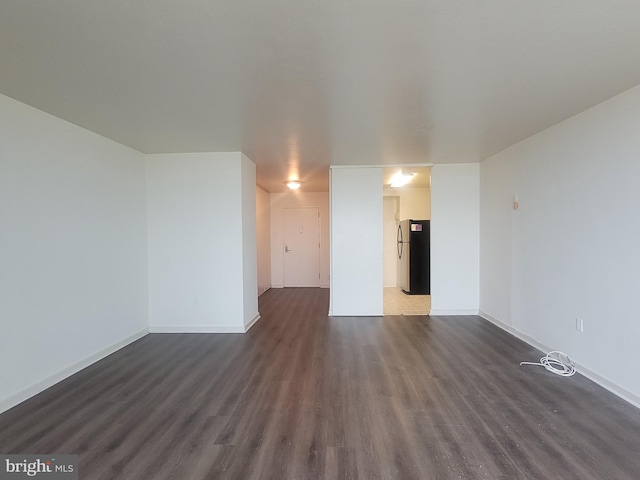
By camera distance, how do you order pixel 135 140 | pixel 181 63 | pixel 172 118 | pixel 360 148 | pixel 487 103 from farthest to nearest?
1. pixel 360 148
2. pixel 135 140
3. pixel 172 118
4. pixel 487 103
5. pixel 181 63

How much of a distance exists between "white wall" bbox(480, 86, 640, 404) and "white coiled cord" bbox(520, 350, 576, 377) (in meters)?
0.07

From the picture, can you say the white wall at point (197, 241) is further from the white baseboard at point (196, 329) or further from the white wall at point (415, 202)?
the white wall at point (415, 202)

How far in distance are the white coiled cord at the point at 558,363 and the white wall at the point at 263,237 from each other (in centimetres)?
504

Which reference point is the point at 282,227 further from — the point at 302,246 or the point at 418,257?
the point at 418,257

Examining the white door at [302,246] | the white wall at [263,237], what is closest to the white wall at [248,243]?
the white wall at [263,237]

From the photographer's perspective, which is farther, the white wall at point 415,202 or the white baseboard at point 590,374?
the white wall at point 415,202

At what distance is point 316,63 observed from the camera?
1.84 metres

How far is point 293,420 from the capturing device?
81.0 inches

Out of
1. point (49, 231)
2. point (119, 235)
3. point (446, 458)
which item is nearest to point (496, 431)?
point (446, 458)

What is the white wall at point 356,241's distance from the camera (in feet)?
15.1

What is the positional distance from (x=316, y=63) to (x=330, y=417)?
7.98 feet

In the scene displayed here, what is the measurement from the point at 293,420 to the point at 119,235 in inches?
116

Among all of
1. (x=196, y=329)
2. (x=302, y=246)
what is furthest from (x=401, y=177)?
(x=196, y=329)

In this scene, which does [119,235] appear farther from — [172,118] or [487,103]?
[487,103]
